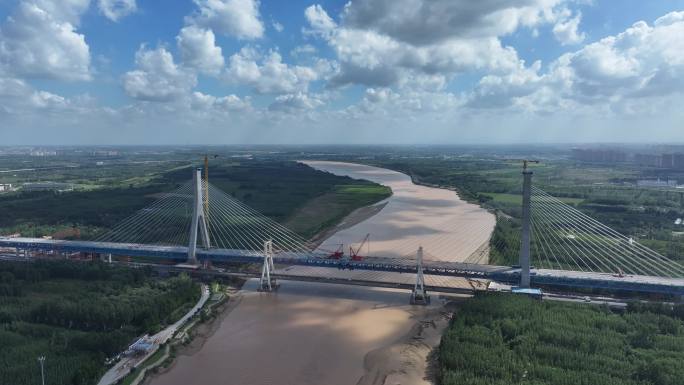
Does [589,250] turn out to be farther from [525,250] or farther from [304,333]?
[304,333]

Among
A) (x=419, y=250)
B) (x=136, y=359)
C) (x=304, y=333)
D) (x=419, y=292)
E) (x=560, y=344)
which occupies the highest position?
(x=419, y=250)

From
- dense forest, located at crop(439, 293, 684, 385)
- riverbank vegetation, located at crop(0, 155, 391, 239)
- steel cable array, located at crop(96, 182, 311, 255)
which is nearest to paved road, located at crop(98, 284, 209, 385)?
steel cable array, located at crop(96, 182, 311, 255)

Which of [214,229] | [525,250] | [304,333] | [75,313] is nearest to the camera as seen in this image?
[75,313]

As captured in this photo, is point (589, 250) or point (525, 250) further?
point (589, 250)

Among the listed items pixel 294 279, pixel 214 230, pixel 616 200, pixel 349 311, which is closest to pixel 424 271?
pixel 349 311

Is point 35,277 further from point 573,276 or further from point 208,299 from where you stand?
point 573,276

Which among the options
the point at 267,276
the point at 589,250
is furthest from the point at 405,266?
the point at 589,250
